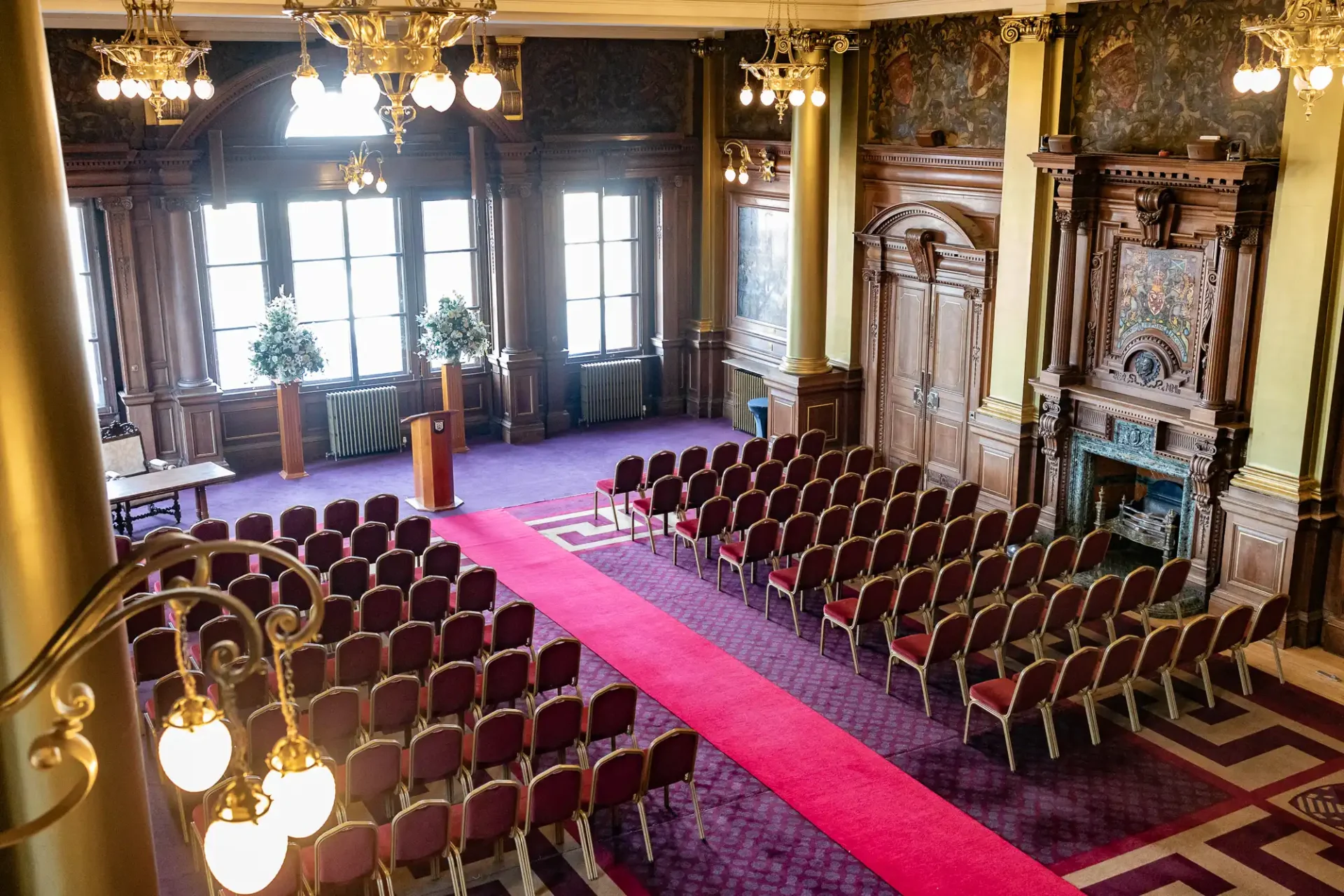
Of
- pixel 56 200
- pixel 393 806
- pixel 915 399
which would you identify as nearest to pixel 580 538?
pixel 915 399

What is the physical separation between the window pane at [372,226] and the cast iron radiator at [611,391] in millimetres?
3030

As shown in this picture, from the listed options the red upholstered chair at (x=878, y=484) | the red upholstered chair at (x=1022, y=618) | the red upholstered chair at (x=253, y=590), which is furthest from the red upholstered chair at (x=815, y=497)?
the red upholstered chair at (x=253, y=590)

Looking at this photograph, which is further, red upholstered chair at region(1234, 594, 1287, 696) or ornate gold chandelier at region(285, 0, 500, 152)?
red upholstered chair at region(1234, 594, 1287, 696)

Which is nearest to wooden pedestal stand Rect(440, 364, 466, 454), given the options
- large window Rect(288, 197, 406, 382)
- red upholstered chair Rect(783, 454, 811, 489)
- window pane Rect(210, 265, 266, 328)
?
large window Rect(288, 197, 406, 382)

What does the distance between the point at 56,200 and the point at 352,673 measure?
5516 mm

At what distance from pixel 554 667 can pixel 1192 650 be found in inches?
174

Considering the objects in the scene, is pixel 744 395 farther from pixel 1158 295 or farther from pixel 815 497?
pixel 1158 295

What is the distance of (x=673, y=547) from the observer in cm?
1208

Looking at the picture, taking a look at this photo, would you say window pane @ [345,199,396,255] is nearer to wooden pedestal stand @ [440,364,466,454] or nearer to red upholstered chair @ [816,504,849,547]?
wooden pedestal stand @ [440,364,466,454]

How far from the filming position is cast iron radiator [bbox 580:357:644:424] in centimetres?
1683

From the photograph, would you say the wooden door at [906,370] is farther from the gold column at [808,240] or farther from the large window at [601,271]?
the large window at [601,271]

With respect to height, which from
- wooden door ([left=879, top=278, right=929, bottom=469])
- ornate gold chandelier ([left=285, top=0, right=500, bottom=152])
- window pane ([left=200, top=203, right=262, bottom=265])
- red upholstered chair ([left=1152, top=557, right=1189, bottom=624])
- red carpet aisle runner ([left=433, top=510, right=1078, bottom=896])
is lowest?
red carpet aisle runner ([left=433, top=510, right=1078, bottom=896])

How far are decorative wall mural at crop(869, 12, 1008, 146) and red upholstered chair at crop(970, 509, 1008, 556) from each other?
3.96 metres

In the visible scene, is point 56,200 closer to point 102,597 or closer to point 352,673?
point 102,597
